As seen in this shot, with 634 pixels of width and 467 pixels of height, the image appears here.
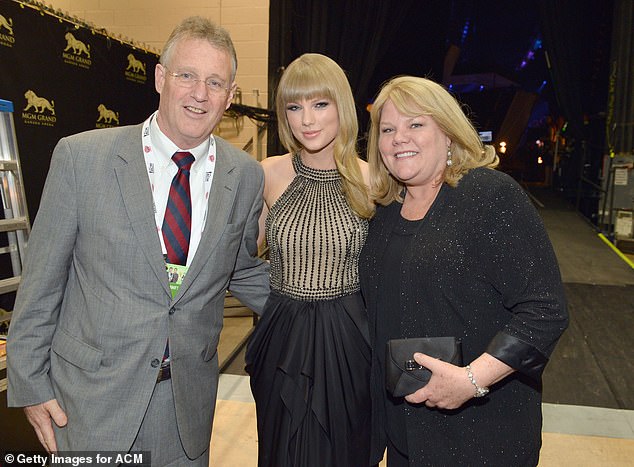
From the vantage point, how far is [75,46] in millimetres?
3404

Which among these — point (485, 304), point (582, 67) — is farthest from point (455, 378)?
point (582, 67)

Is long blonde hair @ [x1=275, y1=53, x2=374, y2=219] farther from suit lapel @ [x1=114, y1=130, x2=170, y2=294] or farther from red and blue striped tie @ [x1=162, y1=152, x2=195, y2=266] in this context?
suit lapel @ [x1=114, y1=130, x2=170, y2=294]

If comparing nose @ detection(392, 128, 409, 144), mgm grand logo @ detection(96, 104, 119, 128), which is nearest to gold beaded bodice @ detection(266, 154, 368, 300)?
nose @ detection(392, 128, 409, 144)

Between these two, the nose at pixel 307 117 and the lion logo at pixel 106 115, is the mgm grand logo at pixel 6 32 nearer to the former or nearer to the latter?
the lion logo at pixel 106 115

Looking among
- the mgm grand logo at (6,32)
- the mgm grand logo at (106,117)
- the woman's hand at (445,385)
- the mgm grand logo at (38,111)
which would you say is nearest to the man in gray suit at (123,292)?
the woman's hand at (445,385)

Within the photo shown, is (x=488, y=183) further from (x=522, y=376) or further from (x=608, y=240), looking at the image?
(x=608, y=240)

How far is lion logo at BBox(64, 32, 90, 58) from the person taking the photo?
3307 millimetres

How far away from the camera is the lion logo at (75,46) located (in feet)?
10.8

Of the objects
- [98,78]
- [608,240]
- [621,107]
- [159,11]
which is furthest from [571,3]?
[98,78]

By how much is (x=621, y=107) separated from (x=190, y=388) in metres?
8.96

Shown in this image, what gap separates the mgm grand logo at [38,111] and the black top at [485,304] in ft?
8.55

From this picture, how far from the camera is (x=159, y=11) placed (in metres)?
5.95

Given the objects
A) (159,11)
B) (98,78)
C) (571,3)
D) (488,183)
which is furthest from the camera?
(571,3)

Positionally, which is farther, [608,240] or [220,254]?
[608,240]
